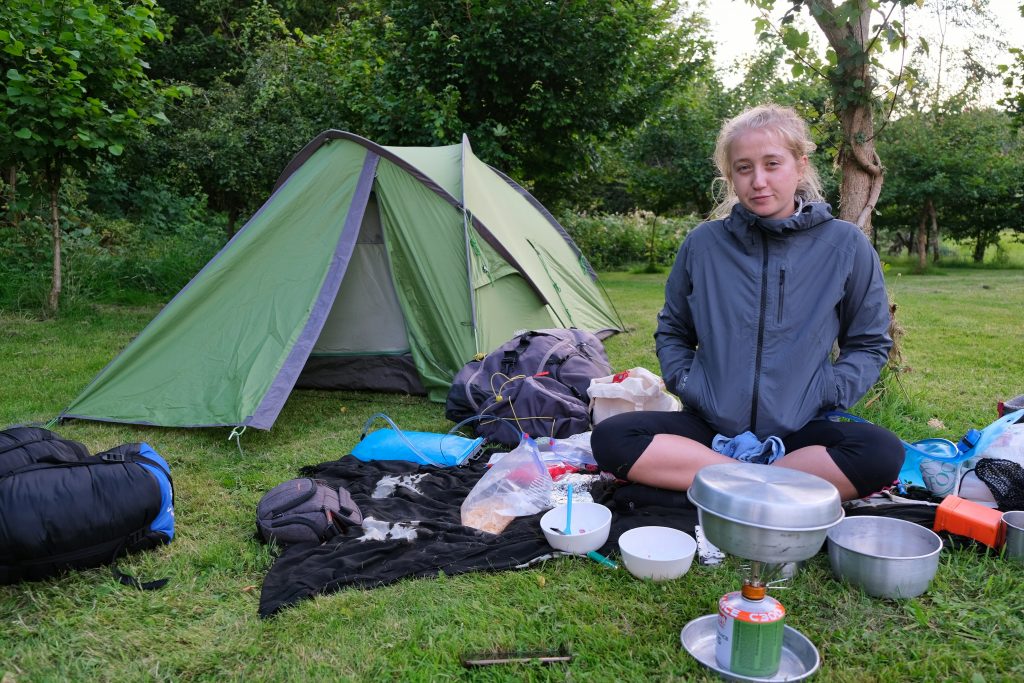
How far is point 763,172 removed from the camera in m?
2.34

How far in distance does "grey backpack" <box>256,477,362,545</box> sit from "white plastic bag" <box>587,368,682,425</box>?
51.5 inches

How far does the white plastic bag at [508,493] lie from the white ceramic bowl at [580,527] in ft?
0.58

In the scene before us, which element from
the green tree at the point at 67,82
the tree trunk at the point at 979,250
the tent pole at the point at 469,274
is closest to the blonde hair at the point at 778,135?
the tent pole at the point at 469,274

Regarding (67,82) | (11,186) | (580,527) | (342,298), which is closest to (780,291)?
(580,527)

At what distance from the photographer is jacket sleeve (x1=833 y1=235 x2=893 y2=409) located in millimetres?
2383

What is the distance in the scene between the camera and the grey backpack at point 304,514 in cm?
242

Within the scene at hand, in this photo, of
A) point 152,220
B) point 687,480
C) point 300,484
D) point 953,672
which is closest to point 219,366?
point 300,484

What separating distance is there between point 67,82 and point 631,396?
4.80 m

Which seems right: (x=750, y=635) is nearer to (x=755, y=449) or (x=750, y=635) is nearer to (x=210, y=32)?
(x=755, y=449)

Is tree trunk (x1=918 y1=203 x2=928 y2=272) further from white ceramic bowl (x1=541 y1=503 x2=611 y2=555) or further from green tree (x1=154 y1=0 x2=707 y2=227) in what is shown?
white ceramic bowl (x1=541 y1=503 x2=611 y2=555)

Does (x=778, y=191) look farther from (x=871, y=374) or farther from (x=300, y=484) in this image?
(x=300, y=484)

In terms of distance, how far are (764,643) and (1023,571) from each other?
40.5 inches

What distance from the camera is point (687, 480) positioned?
2.41m

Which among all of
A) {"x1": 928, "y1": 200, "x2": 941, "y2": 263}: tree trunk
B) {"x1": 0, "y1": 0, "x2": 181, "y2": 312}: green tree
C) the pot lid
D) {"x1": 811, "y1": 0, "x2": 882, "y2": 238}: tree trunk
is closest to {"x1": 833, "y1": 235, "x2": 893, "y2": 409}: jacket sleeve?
the pot lid
